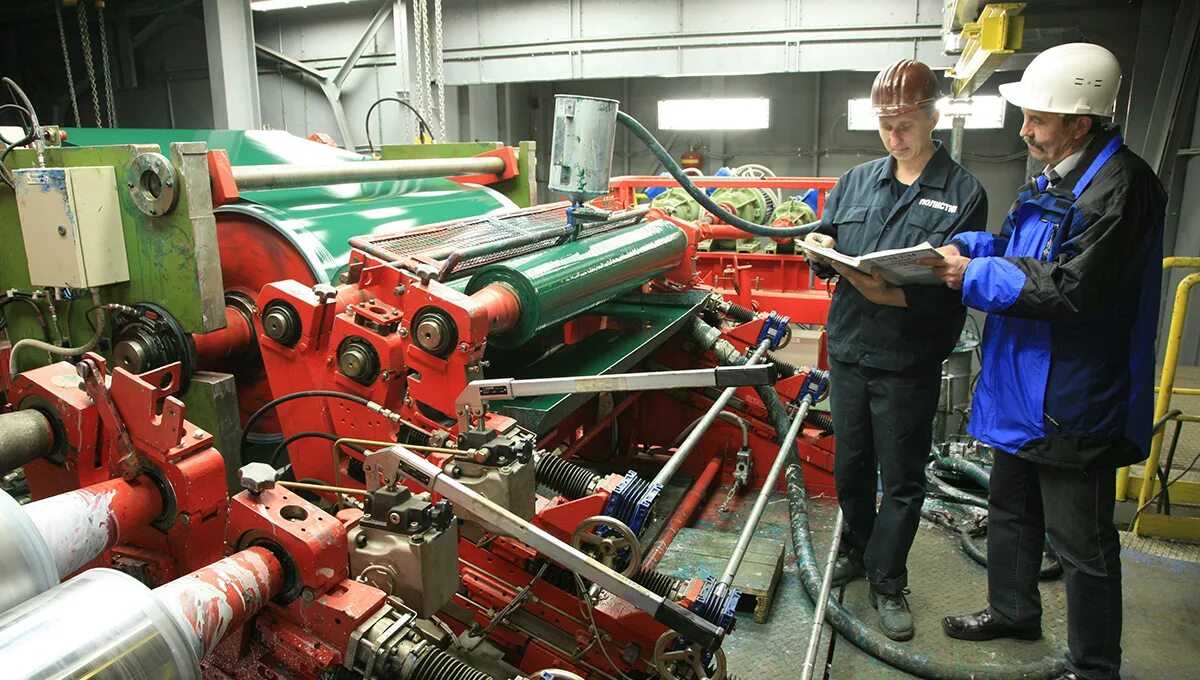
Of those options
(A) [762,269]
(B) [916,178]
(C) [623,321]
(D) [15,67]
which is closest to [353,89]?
(D) [15,67]

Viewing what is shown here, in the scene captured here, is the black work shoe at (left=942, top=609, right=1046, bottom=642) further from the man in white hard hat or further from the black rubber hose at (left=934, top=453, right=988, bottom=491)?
the black rubber hose at (left=934, top=453, right=988, bottom=491)

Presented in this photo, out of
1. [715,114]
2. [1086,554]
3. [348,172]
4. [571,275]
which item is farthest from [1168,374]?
[715,114]

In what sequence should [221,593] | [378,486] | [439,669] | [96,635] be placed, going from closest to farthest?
[96,635] < [221,593] < [439,669] < [378,486]

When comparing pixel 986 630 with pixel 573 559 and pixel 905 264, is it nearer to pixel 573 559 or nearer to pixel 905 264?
pixel 905 264

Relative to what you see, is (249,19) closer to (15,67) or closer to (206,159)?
(15,67)

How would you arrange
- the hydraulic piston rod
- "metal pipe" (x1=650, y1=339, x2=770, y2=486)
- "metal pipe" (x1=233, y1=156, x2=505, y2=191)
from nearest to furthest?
the hydraulic piston rod < "metal pipe" (x1=650, y1=339, x2=770, y2=486) < "metal pipe" (x1=233, y1=156, x2=505, y2=191)

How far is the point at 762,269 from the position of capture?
654cm

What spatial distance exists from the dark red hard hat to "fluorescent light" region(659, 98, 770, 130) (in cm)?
895

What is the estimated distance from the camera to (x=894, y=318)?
254 centimetres

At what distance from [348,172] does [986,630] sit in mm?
2966

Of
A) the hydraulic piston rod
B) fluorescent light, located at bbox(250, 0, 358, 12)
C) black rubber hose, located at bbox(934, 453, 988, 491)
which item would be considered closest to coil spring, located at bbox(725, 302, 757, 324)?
black rubber hose, located at bbox(934, 453, 988, 491)

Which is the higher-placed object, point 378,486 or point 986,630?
point 378,486

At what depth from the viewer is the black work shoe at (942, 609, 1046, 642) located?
8.57 ft

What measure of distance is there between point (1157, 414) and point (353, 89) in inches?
352
